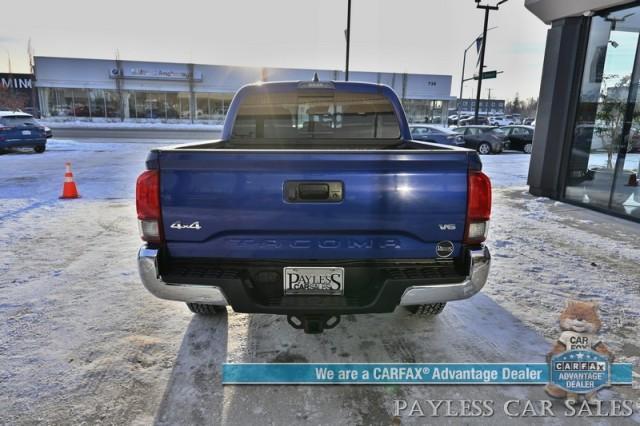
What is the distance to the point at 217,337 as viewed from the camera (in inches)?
130

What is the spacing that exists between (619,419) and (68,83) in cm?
5098

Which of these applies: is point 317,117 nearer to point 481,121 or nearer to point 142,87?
point 481,121

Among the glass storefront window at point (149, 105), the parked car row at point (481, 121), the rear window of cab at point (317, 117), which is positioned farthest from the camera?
the glass storefront window at point (149, 105)

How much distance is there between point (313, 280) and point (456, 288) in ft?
2.96

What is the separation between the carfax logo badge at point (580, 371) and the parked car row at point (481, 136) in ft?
52.5

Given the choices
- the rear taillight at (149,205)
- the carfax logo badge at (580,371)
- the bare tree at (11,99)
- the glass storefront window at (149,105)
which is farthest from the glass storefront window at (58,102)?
the carfax logo badge at (580,371)

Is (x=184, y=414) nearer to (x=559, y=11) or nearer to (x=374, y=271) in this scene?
(x=374, y=271)

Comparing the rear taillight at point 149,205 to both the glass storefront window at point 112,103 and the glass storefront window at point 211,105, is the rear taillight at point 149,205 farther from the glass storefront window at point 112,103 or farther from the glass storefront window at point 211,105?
the glass storefront window at point 112,103

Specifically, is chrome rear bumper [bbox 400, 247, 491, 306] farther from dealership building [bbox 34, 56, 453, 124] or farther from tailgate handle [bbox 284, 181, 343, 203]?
dealership building [bbox 34, 56, 453, 124]

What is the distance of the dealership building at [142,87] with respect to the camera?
42.2 m

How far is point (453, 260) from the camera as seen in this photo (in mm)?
2639

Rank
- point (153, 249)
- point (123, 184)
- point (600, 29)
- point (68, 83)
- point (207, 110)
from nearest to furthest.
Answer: point (153, 249)
point (600, 29)
point (123, 184)
point (68, 83)
point (207, 110)

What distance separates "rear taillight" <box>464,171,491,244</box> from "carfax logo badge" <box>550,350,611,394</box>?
3.44ft

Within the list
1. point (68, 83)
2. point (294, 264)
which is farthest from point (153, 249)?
point (68, 83)
